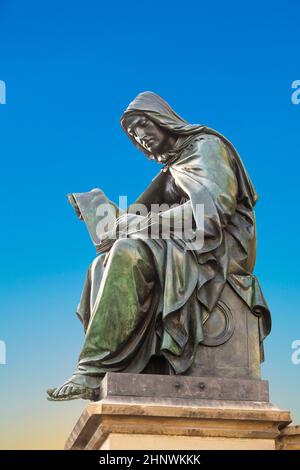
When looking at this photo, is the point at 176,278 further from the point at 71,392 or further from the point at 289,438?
the point at 289,438

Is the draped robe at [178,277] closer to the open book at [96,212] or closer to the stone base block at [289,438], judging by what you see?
the open book at [96,212]

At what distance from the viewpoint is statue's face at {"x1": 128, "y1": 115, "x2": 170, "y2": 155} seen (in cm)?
937

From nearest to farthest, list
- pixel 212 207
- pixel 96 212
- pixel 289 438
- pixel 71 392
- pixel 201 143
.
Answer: pixel 71 392, pixel 289 438, pixel 212 207, pixel 201 143, pixel 96 212

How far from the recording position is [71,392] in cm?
783

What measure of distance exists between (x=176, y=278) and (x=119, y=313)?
0.58 meters

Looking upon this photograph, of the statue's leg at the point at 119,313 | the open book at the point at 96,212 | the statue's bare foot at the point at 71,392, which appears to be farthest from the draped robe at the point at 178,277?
the open book at the point at 96,212

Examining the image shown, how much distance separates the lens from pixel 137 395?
25.4ft

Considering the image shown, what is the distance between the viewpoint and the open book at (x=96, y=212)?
29.7ft

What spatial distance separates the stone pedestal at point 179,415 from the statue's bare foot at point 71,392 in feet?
0.43

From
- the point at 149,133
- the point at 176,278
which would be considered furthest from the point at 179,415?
the point at 149,133

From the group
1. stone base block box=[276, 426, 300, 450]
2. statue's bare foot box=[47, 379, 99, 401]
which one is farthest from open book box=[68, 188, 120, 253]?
stone base block box=[276, 426, 300, 450]

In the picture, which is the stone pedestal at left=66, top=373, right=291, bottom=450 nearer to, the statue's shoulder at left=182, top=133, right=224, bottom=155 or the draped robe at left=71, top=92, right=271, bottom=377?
the draped robe at left=71, top=92, right=271, bottom=377
